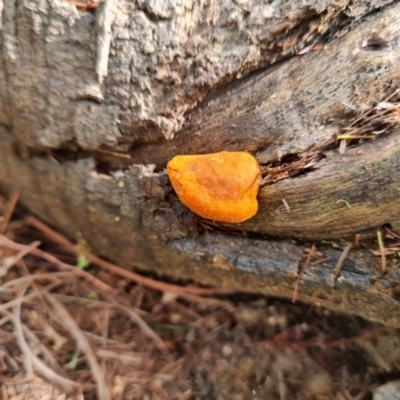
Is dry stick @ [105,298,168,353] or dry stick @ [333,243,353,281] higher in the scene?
dry stick @ [333,243,353,281]

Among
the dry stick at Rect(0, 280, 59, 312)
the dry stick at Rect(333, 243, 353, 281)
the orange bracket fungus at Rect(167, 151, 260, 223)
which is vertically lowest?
the dry stick at Rect(0, 280, 59, 312)

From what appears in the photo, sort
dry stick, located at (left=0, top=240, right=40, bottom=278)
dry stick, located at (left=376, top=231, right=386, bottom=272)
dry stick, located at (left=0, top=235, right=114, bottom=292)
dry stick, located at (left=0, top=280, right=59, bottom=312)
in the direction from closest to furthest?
dry stick, located at (left=376, top=231, right=386, bottom=272) < dry stick, located at (left=0, top=280, right=59, bottom=312) < dry stick, located at (left=0, top=240, right=40, bottom=278) < dry stick, located at (left=0, top=235, right=114, bottom=292)

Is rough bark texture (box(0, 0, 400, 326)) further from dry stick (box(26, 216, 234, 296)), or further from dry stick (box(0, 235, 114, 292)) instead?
dry stick (box(0, 235, 114, 292))

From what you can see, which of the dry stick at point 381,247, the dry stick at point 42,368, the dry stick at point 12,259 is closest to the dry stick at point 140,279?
the dry stick at point 12,259

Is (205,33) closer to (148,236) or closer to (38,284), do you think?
(148,236)

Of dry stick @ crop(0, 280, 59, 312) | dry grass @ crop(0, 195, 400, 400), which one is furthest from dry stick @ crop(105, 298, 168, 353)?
dry stick @ crop(0, 280, 59, 312)

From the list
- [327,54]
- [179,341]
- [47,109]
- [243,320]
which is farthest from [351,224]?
[47,109]

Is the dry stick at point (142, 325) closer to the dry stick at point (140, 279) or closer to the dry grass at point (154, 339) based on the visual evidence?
the dry grass at point (154, 339)
